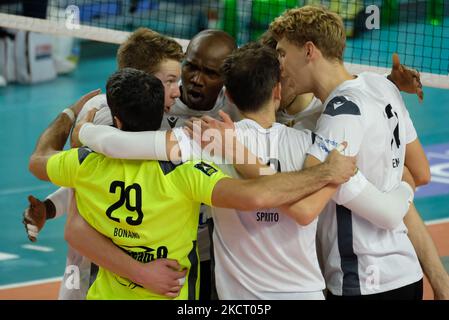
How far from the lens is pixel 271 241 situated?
479cm

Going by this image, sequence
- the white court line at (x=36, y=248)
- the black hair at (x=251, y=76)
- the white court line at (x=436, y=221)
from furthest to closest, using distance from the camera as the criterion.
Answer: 1. the white court line at (x=436, y=221)
2. the white court line at (x=36, y=248)
3. the black hair at (x=251, y=76)

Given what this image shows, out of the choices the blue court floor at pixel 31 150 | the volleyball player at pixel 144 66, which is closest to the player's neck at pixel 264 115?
the volleyball player at pixel 144 66

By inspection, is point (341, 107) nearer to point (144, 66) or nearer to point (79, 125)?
point (144, 66)

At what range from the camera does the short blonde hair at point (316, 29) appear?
5121mm

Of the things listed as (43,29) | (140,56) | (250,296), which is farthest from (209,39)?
(43,29)

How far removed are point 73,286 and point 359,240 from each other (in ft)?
6.22

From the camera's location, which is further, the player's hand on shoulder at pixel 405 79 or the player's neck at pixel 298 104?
the player's neck at pixel 298 104

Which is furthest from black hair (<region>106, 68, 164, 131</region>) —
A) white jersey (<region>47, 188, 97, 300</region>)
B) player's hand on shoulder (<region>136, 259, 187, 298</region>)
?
white jersey (<region>47, 188, 97, 300</region>)

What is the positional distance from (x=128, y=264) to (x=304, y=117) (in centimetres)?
159

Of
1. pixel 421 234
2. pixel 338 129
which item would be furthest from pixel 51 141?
pixel 421 234

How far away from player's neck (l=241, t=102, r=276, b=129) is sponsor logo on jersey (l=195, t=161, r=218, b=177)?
1.22 feet

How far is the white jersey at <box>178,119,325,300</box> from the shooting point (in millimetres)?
4789

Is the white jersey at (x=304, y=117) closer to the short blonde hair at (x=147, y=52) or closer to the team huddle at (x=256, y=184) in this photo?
the team huddle at (x=256, y=184)

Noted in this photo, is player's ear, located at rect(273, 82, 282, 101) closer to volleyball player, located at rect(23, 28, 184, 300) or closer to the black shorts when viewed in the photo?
volleyball player, located at rect(23, 28, 184, 300)
